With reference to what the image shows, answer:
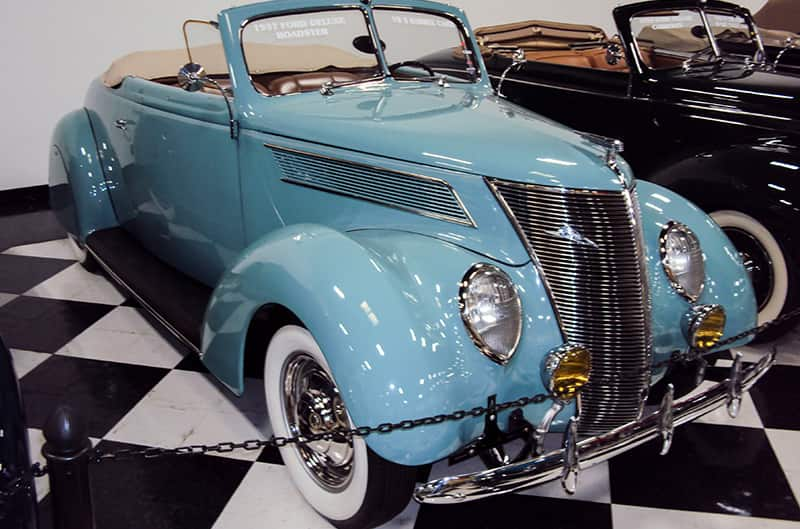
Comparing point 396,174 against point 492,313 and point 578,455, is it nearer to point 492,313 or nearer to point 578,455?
→ point 492,313

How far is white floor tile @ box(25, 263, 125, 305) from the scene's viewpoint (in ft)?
12.5

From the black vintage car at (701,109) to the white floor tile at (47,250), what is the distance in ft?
9.40

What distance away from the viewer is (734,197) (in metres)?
3.29

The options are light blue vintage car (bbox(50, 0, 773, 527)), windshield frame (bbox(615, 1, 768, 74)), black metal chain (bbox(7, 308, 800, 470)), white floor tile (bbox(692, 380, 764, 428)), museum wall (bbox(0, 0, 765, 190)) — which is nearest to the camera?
black metal chain (bbox(7, 308, 800, 470))

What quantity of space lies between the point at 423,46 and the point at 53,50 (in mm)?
3427

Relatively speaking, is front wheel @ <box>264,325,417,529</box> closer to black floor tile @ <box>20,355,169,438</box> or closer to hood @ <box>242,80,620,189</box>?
hood @ <box>242,80,620,189</box>

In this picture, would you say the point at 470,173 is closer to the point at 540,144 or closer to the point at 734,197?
the point at 540,144

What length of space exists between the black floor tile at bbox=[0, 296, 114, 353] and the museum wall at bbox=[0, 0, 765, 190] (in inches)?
80.8

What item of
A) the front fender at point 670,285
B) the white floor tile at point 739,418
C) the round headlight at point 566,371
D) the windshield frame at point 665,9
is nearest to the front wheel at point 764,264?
the white floor tile at point 739,418

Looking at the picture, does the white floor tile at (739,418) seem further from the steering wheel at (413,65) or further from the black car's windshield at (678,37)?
the black car's windshield at (678,37)

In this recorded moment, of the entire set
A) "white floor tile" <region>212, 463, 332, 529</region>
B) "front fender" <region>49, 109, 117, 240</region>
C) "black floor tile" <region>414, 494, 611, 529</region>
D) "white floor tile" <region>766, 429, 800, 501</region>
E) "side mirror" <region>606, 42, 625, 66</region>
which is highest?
"front fender" <region>49, 109, 117, 240</region>

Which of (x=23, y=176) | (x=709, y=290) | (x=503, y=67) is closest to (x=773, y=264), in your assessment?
(x=709, y=290)

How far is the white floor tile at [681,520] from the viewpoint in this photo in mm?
2156

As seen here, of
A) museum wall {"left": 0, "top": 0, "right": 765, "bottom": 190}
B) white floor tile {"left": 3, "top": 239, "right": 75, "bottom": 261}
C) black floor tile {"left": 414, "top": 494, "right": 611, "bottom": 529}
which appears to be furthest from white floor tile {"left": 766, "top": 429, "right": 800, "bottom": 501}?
museum wall {"left": 0, "top": 0, "right": 765, "bottom": 190}
